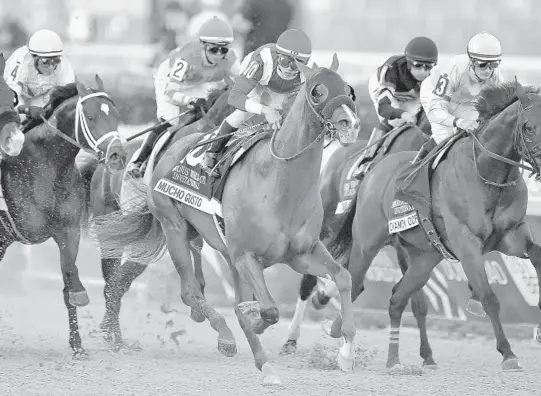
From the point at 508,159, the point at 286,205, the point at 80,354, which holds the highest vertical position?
the point at 508,159

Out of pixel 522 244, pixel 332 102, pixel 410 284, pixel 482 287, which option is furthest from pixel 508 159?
pixel 332 102

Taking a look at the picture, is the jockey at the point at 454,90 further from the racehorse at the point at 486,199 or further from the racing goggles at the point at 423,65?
the racing goggles at the point at 423,65

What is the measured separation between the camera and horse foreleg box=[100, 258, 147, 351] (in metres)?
10.2

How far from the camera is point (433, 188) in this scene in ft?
30.2

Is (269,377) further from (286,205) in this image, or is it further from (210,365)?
(210,365)

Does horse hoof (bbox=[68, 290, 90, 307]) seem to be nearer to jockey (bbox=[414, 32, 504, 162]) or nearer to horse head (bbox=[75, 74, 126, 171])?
horse head (bbox=[75, 74, 126, 171])

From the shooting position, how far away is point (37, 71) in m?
10.0

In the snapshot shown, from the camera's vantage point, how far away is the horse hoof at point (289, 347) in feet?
A: 32.8

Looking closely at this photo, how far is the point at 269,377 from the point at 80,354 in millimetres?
2057

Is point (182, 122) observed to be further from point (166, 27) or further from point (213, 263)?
point (166, 27)

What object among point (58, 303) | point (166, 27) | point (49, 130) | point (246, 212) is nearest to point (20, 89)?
point (49, 130)

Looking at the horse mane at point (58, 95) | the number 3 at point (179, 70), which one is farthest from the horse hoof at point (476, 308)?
the horse mane at point (58, 95)

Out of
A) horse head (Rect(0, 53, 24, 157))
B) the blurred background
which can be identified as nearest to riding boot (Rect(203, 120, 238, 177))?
horse head (Rect(0, 53, 24, 157))

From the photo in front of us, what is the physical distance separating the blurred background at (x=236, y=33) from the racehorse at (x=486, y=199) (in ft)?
9.98
